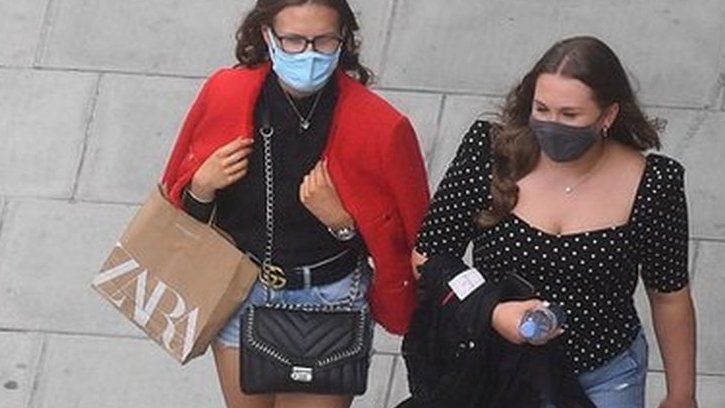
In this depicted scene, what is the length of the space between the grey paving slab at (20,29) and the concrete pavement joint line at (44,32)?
11 millimetres

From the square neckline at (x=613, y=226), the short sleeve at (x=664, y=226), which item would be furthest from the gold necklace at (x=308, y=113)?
the short sleeve at (x=664, y=226)

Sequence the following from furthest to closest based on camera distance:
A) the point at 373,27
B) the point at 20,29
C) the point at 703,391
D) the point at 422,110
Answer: the point at 20,29
the point at 373,27
the point at 422,110
the point at 703,391

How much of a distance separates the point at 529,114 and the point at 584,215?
29 centimetres

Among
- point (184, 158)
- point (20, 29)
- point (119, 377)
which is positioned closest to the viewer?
point (184, 158)

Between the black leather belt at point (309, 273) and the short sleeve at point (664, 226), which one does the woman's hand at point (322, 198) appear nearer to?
the black leather belt at point (309, 273)

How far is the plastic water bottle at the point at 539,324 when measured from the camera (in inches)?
148

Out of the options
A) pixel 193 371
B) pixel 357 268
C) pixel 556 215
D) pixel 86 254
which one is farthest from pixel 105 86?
pixel 556 215

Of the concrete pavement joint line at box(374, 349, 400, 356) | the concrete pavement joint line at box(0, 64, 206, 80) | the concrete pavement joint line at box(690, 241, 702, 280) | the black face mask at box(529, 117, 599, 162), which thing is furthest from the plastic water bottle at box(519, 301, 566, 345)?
the concrete pavement joint line at box(0, 64, 206, 80)

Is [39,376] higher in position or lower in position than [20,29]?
lower

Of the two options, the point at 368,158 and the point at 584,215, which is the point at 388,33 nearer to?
the point at 368,158

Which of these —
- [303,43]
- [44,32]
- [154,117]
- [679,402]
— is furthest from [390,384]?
[44,32]

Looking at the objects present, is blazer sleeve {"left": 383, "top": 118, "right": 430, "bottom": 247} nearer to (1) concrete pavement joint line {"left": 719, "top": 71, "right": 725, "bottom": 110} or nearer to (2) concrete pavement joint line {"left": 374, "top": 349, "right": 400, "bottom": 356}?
(2) concrete pavement joint line {"left": 374, "top": 349, "right": 400, "bottom": 356}

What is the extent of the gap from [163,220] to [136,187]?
7.26 ft

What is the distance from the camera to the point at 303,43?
4.14 m
